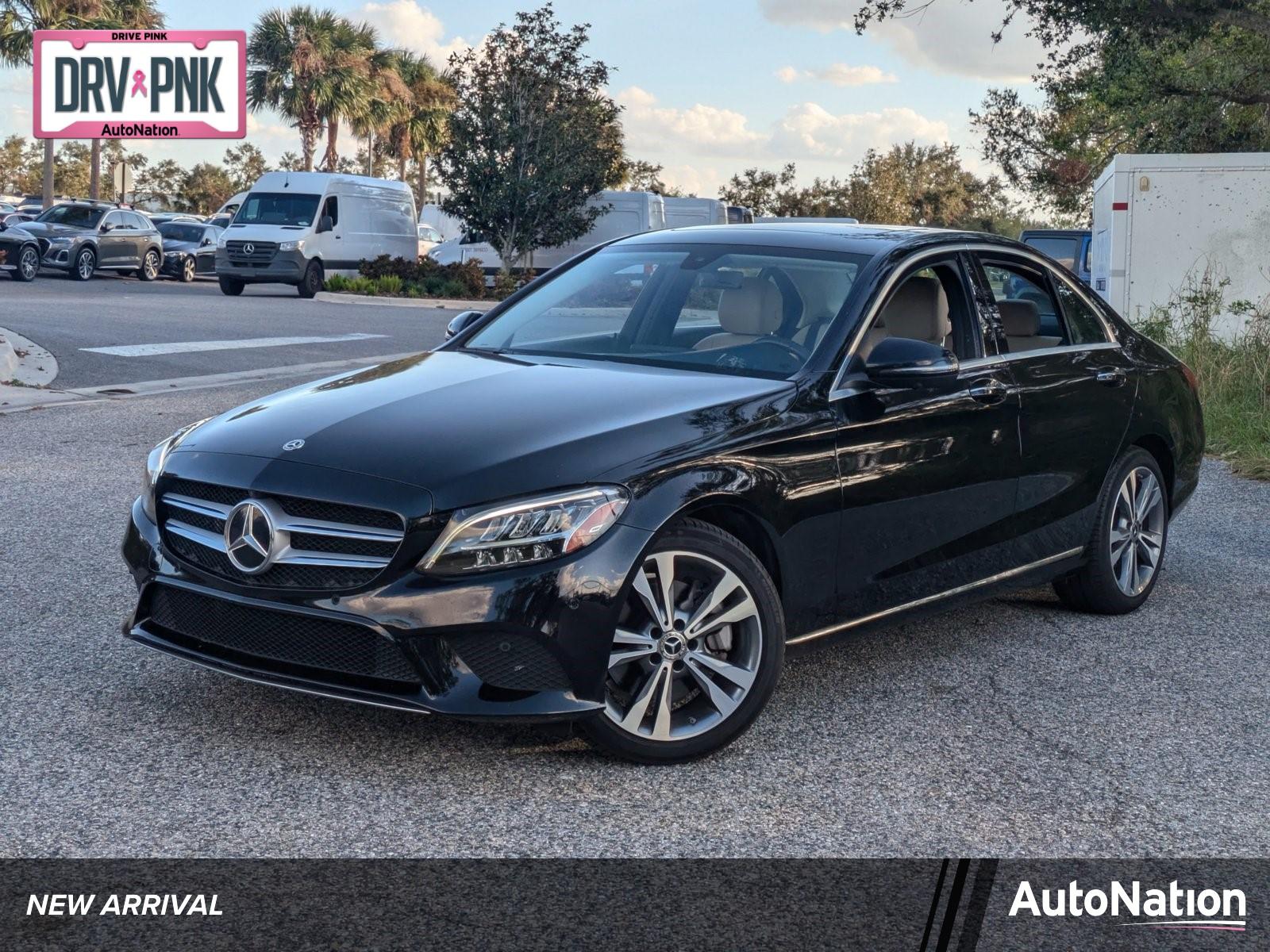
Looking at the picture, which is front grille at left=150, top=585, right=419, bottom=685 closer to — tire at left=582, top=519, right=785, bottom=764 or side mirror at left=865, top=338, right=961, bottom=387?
tire at left=582, top=519, right=785, bottom=764

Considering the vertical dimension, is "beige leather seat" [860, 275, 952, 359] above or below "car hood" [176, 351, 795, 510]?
above

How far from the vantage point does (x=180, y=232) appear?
38375 mm

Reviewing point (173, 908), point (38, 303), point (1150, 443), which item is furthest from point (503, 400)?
point (38, 303)

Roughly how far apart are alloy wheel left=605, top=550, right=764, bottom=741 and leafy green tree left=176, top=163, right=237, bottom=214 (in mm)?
95278

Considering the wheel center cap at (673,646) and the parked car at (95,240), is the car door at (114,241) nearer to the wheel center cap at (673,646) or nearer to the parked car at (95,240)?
the parked car at (95,240)

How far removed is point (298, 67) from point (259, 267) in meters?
26.7

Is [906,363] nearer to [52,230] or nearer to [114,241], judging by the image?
[52,230]

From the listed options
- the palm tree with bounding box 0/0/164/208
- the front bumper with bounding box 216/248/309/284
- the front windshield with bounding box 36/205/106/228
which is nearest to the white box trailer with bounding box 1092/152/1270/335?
the front bumper with bounding box 216/248/309/284

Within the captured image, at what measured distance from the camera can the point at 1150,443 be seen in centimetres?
665

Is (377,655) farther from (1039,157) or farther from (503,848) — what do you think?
(1039,157)

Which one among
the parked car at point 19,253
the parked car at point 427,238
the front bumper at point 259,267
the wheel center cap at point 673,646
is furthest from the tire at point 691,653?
the parked car at point 427,238

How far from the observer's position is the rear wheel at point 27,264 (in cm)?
2958

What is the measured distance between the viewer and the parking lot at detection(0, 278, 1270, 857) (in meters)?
3.82

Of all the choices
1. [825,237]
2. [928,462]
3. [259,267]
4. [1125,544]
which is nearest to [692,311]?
[825,237]
